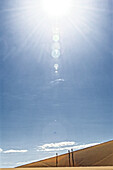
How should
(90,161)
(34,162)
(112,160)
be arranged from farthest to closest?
(34,162) < (90,161) < (112,160)

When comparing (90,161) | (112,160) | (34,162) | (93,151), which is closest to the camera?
(112,160)

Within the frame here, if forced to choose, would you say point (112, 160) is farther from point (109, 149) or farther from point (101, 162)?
point (109, 149)

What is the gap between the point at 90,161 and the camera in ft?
197

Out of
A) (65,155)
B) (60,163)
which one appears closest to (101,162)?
(60,163)

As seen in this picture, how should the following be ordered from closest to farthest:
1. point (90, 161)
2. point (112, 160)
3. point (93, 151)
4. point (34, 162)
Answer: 1. point (112, 160)
2. point (90, 161)
3. point (93, 151)
4. point (34, 162)

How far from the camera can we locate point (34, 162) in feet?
231

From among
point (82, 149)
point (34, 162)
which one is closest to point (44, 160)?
point (34, 162)

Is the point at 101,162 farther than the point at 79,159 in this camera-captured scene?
No

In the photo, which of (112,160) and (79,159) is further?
(79,159)

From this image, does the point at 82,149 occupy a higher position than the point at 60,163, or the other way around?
the point at 82,149

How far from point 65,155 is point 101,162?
19445 millimetres

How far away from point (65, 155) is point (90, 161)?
49.3 feet

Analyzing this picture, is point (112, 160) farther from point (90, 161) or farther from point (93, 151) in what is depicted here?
point (93, 151)

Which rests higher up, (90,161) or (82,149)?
(82,149)
